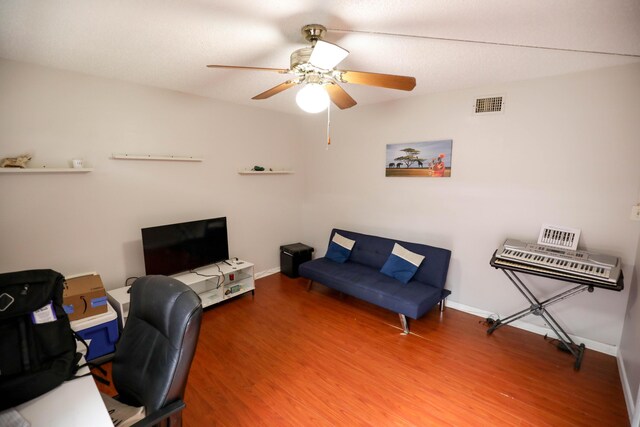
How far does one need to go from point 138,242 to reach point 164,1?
2.37 m

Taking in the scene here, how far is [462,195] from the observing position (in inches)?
123

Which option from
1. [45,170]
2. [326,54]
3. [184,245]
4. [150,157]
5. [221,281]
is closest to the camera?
[326,54]

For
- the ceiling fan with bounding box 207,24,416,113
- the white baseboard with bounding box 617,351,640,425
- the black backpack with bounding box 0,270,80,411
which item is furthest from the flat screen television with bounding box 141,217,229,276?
the white baseboard with bounding box 617,351,640,425

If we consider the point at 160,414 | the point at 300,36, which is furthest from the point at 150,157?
the point at 160,414

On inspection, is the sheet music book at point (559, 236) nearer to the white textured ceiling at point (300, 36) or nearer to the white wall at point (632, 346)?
the white wall at point (632, 346)

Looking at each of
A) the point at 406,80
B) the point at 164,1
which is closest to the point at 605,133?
the point at 406,80

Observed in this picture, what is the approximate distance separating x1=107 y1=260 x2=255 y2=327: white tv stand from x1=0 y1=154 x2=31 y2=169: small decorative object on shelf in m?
1.35

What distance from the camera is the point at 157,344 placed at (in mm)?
1298

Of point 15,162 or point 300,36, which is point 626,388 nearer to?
point 300,36

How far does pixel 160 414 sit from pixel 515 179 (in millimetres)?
3271

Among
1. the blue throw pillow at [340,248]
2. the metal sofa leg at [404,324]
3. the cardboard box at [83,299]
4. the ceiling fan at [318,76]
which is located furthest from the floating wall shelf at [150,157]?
the metal sofa leg at [404,324]

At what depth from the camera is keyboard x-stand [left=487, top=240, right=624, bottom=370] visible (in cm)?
207

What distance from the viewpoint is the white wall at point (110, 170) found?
7.62 ft

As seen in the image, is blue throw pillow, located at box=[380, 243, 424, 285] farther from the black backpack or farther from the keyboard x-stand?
the black backpack
